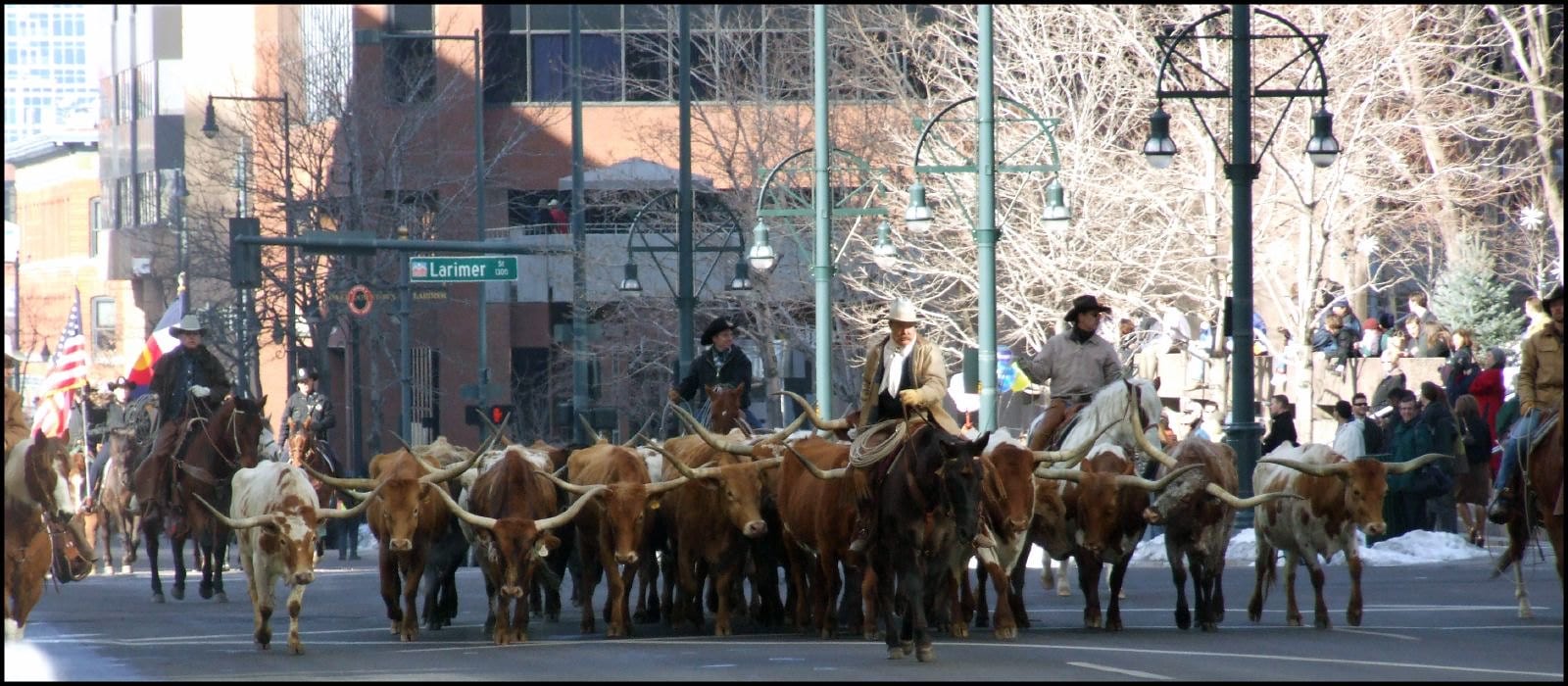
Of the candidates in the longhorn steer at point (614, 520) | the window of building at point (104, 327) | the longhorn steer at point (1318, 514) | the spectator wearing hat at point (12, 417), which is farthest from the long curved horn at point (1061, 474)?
the window of building at point (104, 327)

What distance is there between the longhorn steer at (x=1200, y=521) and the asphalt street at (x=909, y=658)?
0.27 m

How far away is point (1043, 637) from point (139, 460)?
1369 cm

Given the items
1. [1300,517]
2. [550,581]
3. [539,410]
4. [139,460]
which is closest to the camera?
[1300,517]

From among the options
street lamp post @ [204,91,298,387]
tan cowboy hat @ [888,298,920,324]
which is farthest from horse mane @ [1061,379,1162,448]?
street lamp post @ [204,91,298,387]

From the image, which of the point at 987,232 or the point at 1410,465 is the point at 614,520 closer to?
the point at 1410,465

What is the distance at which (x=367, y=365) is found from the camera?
57.5 meters

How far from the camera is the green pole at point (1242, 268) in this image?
23.2 metres

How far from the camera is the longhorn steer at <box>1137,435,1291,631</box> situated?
1725 centimetres

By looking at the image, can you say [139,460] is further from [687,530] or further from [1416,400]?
[1416,400]

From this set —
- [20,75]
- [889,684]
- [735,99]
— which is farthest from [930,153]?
[20,75]

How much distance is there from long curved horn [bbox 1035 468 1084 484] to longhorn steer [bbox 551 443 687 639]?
2.80 meters

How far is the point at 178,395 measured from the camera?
23.9 m

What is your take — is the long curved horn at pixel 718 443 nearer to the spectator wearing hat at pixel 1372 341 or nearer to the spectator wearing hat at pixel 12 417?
the spectator wearing hat at pixel 12 417

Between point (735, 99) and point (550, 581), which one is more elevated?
point (735, 99)
